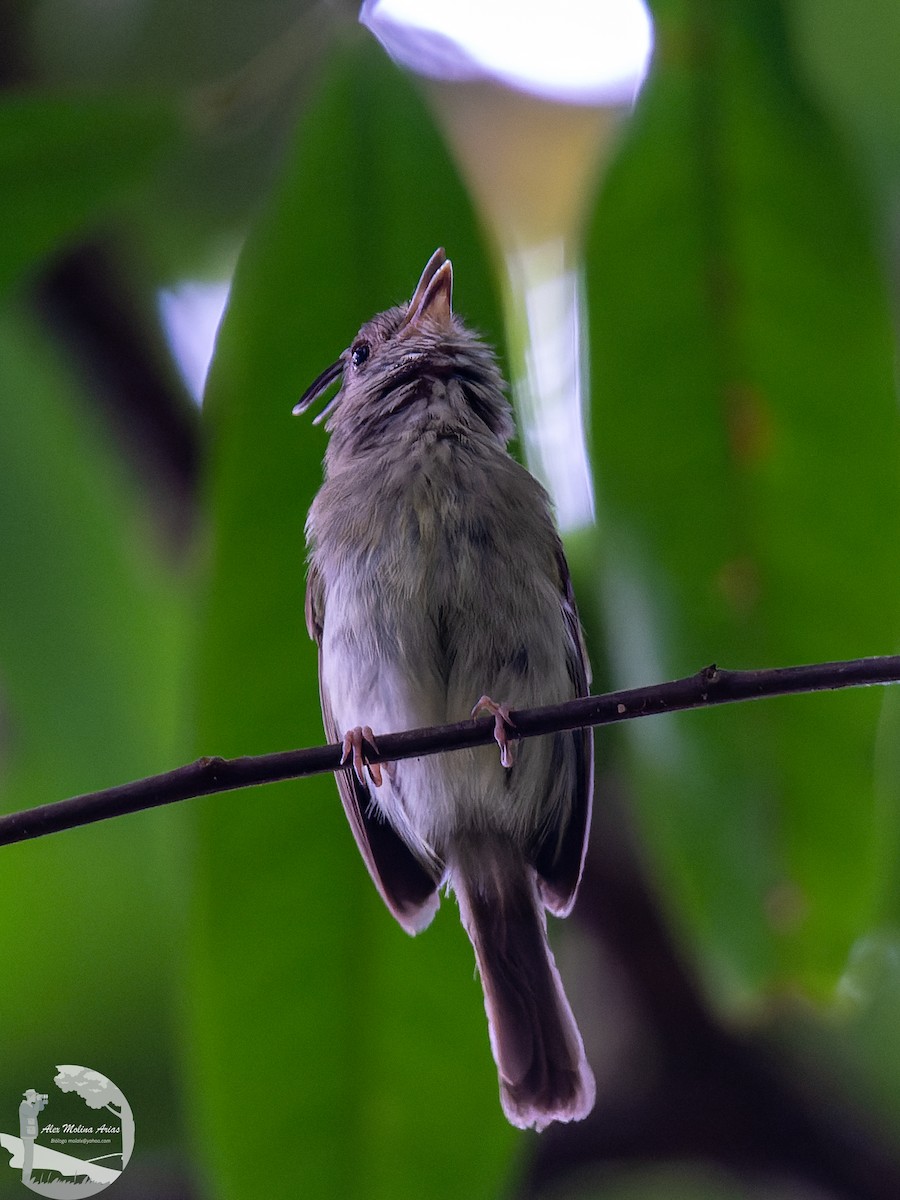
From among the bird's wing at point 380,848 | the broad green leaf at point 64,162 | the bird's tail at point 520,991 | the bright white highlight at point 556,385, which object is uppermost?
the broad green leaf at point 64,162

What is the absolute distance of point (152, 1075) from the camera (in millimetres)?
2225

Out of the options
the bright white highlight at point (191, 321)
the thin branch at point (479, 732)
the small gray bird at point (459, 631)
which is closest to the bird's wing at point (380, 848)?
the small gray bird at point (459, 631)

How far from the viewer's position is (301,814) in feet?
5.10

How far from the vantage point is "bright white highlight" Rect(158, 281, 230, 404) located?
181cm

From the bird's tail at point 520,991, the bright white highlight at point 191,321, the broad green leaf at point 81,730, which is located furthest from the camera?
the bright white highlight at point 191,321

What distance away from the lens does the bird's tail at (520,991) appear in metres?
1.58

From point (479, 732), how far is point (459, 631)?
65 cm

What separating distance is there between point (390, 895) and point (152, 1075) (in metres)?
0.74

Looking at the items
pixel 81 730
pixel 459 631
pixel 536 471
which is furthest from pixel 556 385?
pixel 81 730

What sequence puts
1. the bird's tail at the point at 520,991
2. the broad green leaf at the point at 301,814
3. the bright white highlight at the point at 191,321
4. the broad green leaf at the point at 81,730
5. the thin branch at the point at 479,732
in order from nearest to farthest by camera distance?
1. the thin branch at the point at 479,732
2. the broad green leaf at the point at 301,814
3. the bird's tail at the point at 520,991
4. the broad green leaf at the point at 81,730
5. the bright white highlight at the point at 191,321

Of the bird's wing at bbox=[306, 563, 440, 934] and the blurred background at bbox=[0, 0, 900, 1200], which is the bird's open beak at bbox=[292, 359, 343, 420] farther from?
the bird's wing at bbox=[306, 563, 440, 934]

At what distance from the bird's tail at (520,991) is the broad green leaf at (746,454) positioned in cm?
24

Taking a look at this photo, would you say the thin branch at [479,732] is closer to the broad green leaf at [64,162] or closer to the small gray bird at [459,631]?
the small gray bird at [459,631]

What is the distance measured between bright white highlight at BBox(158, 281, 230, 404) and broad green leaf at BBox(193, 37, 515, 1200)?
288 mm
